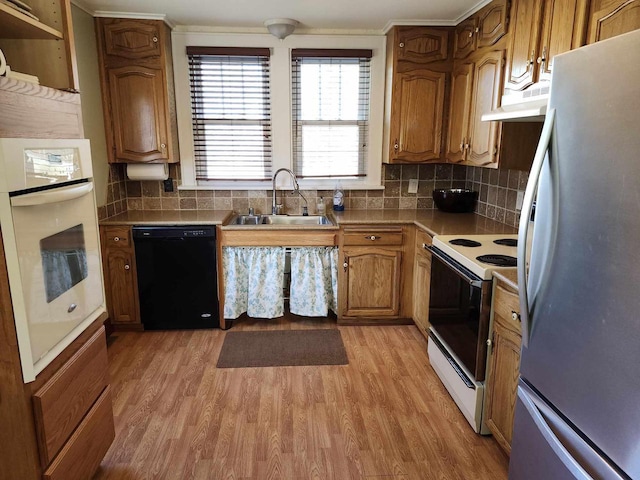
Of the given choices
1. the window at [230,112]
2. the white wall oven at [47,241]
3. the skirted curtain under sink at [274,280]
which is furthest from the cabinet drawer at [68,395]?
the window at [230,112]

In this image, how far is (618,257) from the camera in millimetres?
991

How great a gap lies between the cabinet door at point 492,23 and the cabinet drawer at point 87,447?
2882 mm

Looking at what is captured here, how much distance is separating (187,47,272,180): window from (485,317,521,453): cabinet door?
2.44m

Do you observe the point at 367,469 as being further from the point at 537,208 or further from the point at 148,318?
the point at 148,318

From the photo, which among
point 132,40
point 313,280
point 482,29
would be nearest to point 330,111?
point 482,29

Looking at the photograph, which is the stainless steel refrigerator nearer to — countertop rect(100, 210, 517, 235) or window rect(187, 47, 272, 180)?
countertop rect(100, 210, 517, 235)

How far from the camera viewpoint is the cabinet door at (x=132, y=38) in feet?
10.3

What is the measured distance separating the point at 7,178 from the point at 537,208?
153 centimetres

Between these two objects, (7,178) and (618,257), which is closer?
(618,257)

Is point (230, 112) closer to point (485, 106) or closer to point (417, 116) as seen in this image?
point (417, 116)

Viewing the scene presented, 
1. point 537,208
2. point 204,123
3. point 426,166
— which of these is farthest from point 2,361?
point 426,166

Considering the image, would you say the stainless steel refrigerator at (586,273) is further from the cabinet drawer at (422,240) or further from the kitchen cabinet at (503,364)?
the cabinet drawer at (422,240)

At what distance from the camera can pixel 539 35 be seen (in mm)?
2176

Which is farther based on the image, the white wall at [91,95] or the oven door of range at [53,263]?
the white wall at [91,95]
